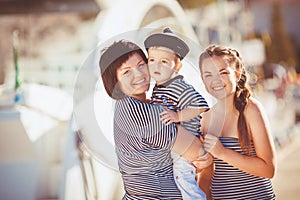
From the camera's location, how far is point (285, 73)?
161 inches

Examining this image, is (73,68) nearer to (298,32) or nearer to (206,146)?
(206,146)

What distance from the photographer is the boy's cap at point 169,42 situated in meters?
1.74

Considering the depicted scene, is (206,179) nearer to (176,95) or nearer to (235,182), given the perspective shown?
(235,182)

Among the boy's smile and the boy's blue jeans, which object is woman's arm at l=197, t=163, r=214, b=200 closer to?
the boy's blue jeans

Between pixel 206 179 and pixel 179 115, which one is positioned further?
pixel 206 179

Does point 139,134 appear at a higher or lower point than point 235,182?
higher

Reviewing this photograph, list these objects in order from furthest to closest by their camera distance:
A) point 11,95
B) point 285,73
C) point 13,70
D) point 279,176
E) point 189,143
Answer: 1. point 285,73
2. point 279,176
3. point 13,70
4. point 11,95
5. point 189,143

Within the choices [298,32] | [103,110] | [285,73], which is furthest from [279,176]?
[103,110]

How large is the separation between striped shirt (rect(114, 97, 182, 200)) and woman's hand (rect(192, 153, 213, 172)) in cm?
9

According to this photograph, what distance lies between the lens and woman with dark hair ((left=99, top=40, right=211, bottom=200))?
1695 mm

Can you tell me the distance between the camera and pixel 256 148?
5.89 feet

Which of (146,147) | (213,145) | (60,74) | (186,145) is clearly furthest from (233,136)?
(60,74)

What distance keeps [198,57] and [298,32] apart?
8.86 ft

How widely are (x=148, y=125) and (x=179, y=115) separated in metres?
0.10
